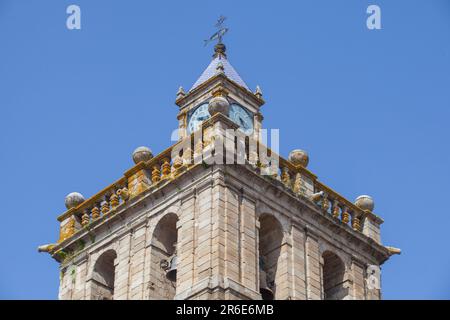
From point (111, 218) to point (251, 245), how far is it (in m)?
4.65

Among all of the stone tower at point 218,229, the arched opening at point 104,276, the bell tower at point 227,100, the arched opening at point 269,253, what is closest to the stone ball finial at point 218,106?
the stone tower at point 218,229

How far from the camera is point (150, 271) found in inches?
1887

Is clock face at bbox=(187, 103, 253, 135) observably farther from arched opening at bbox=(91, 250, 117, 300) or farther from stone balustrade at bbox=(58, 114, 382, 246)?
arched opening at bbox=(91, 250, 117, 300)

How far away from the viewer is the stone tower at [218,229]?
154 ft

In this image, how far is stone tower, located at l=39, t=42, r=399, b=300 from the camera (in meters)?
46.9

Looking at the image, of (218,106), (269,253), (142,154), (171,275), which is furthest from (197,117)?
(171,275)

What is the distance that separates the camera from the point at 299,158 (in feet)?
169

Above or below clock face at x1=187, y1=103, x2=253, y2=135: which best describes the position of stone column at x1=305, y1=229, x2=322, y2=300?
below

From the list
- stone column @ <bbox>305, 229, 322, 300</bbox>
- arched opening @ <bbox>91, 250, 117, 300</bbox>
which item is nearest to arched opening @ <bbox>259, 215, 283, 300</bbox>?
stone column @ <bbox>305, 229, 322, 300</bbox>

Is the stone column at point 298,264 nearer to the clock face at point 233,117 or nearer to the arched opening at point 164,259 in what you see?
the arched opening at point 164,259

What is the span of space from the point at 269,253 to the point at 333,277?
2.51 meters

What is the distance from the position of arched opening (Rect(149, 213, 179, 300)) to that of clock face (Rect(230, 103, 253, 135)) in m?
4.58
